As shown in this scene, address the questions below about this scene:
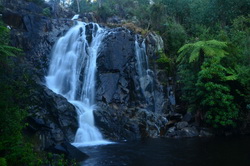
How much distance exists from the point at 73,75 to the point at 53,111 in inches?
220

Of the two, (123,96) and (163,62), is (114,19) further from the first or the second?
(123,96)

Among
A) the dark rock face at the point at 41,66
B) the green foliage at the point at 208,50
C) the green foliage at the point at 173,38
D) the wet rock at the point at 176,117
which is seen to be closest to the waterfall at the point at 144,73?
the wet rock at the point at 176,117

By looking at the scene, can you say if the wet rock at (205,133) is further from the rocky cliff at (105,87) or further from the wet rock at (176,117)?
the rocky cliff at (105,87)

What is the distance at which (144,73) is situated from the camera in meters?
23.1

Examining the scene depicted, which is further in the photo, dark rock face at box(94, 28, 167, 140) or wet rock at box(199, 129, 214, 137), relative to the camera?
dark rock face at box(94, 28, 167, 140)

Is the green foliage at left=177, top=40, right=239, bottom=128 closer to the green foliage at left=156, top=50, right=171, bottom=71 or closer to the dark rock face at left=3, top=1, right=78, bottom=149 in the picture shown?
the green foliage at left=156, top=50, right=171, bottom=71

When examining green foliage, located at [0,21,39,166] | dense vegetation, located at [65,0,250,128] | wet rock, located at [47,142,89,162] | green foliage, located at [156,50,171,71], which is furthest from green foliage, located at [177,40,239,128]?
green foliage, located at [0,21,39,166]

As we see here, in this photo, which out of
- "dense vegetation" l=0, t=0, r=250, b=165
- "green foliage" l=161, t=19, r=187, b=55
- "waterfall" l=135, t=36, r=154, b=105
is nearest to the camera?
"dense vegetation" l=0, t=0, r=250, b=165

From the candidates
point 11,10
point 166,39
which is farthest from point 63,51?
point 166,39

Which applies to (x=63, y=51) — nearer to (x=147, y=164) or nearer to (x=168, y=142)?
(x=168, y=142)

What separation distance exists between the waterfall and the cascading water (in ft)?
13.1

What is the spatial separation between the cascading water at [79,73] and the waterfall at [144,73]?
398 cm

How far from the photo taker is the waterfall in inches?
871

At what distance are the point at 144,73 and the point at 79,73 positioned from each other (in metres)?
6.10
